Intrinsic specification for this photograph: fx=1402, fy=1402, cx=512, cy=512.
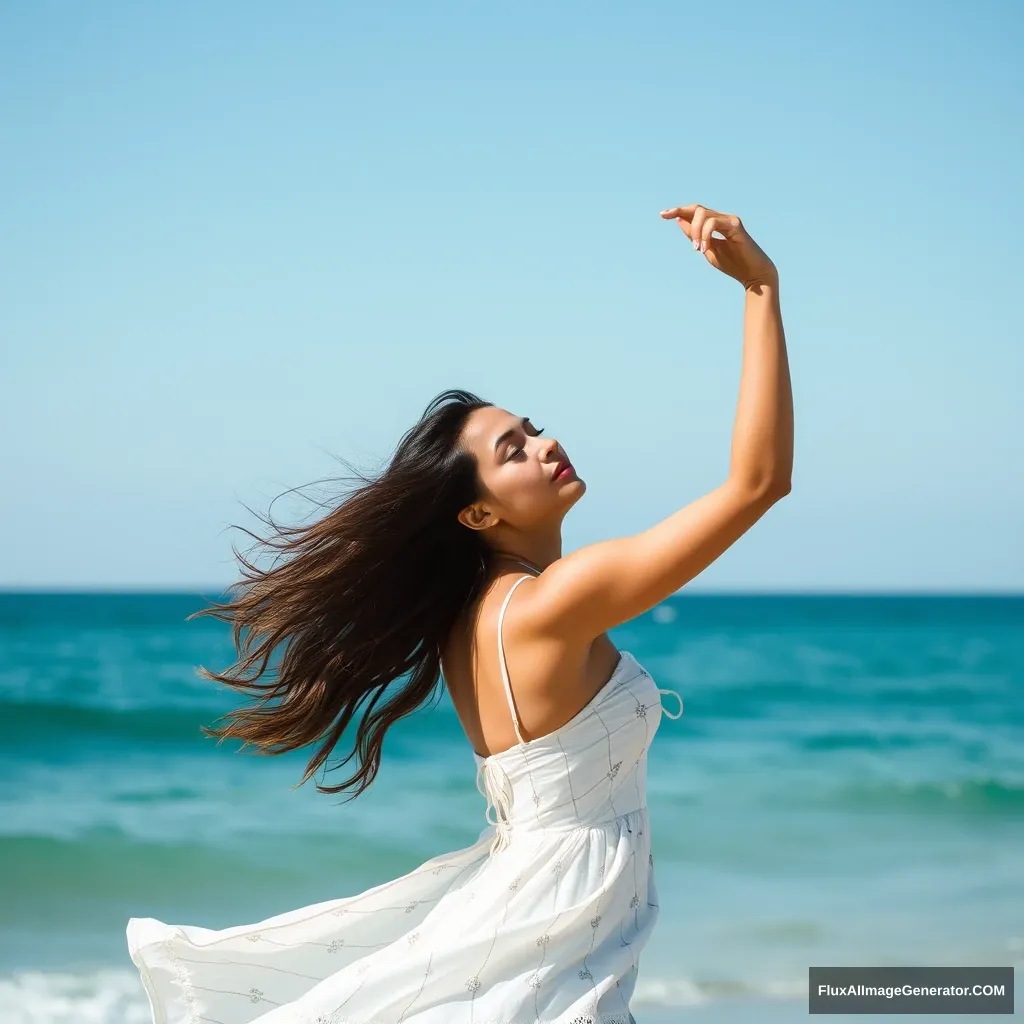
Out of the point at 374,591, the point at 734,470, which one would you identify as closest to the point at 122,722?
the point at 374,591

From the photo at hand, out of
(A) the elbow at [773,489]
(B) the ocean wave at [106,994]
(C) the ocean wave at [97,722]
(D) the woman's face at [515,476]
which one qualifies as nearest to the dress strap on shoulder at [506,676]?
(D) the woman's face at [515,476]

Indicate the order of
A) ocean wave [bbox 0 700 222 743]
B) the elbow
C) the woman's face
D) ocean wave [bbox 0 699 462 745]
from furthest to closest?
ocean wave [bbox 0 700 222 743]
ocean wave [bbox 0 699 462 745]
the woman's face
the elbow

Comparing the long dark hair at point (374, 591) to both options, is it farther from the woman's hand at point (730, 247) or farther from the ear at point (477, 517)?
the woman's hand at point (730, 247)

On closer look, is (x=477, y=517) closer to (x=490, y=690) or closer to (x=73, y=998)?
(x=490, y=690)

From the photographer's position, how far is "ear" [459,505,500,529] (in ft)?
10.4

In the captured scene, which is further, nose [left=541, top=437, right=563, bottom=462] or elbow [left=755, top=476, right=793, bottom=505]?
nose [left=541, top=437, right=563, bottom=462]

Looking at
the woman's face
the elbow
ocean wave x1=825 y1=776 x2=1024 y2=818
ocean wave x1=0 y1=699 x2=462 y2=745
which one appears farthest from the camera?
ocean wave x1=0 y1=699 x2=462 y2=745

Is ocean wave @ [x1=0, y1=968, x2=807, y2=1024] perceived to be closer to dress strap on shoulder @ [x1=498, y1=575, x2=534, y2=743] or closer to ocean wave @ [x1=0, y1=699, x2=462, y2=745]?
dress strap on shoulder @ [x1=498, y1=575, x2=534, y2=743]

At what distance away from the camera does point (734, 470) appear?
243 centimetres

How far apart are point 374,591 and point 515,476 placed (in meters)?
0.44

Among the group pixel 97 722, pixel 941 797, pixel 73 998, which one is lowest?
pixel 97 722

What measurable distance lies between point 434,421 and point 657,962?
4.51m

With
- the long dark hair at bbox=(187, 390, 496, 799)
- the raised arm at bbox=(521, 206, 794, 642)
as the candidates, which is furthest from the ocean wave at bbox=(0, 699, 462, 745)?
the raised arm at bbox=(521, 206, 794, 642)

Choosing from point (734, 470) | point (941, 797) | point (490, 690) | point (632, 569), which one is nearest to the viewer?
point (734, 470)
